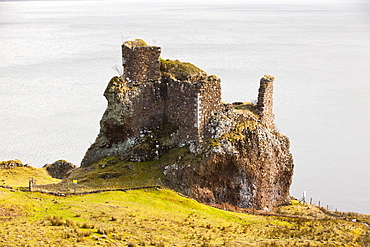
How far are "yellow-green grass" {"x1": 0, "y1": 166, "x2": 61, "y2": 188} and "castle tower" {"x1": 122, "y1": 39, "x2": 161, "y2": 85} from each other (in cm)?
1213

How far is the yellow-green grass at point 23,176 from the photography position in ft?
138

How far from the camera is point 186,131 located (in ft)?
120

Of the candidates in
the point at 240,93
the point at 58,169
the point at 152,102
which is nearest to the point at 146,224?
the point at 152,102

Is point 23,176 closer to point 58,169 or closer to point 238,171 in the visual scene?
point 58,169

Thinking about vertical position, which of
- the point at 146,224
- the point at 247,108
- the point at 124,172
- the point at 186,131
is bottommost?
the point at 146,224

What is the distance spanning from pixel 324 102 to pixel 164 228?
75744mm

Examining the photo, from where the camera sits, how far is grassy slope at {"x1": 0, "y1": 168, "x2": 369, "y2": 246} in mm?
22344

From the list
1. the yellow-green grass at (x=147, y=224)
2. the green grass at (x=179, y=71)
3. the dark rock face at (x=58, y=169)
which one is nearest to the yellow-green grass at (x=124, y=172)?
the yellow-green grass at (x=147, y=224)

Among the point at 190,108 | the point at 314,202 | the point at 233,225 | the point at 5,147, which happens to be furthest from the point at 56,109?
the point at 233,225

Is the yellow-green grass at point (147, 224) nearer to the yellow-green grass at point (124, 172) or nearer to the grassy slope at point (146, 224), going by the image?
the grassy slope at point (146, 224)

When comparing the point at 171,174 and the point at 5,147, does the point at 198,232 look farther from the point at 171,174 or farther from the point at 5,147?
the point at 5,147

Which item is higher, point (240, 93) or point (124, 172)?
point (240, 93)

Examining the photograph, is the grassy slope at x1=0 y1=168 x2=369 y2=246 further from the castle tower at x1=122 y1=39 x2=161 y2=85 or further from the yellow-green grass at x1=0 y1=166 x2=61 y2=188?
the yellow-green grass at x1=0 y1=166 x2=61 y2=188

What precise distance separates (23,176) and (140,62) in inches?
662
